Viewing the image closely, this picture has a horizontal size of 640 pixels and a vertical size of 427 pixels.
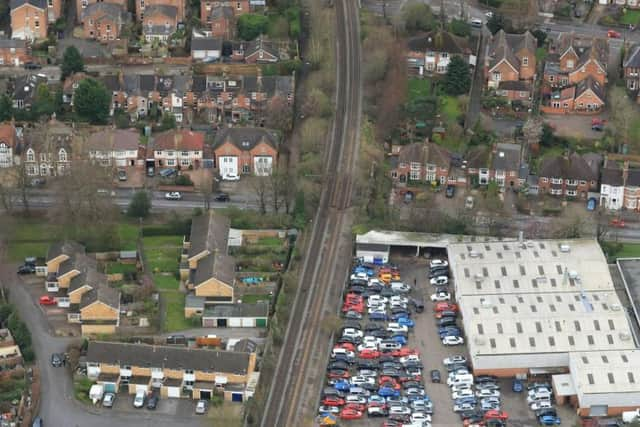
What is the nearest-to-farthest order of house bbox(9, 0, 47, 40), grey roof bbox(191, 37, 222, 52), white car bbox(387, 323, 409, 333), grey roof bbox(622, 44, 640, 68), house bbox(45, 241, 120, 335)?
house bbox(45, 241, 120, 335)
white car bbox(387, 323, 409, 333)
grey roof bbox(622, 44, 640, 68)
grey roof bbox(191, 37, 222, 52)
house bbox(9, 0, 47, 40)

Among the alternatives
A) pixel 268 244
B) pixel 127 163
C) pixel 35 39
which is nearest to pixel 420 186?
pixel 268 244

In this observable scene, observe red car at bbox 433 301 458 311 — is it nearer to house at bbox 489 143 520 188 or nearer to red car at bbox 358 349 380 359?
red car at bbox 358 349 380 359

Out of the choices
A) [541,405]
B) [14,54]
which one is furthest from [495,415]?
[14,54]

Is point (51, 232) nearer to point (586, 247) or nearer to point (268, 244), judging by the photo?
point (268, 244)

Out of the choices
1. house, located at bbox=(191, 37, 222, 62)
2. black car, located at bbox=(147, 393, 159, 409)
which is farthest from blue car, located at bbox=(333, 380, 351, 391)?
house, located at bbox=(191, 37, 222, 62)

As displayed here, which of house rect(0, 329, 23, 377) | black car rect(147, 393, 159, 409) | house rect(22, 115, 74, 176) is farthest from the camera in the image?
house rect(22, 115, 74, 176)

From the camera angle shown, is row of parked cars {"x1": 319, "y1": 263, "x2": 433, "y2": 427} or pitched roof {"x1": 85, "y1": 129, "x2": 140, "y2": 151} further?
pitched roof {"x1": 85, "y1": 129, "x2": 140, "y2": 151}

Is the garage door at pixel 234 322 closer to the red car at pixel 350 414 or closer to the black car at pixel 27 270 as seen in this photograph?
the red car at pixel 350 414

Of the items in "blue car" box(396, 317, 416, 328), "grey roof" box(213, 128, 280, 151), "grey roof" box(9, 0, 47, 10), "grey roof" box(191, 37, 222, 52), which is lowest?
"blue car" box(396, 317, 416, 328)
